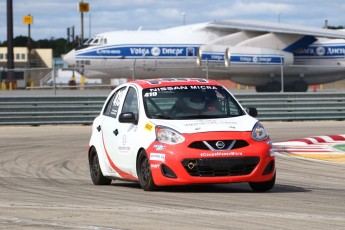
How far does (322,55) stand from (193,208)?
3681 cm

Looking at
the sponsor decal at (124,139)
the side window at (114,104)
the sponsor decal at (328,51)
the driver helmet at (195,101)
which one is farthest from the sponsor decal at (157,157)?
the sponsor decal at (328,51)

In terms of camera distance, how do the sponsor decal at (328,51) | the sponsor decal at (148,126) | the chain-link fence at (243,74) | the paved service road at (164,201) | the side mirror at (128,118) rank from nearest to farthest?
the paved service road at (164,201)
the sponsor decal at (148,126)
the side mirror at (128,118)
the chain-link fence at (243,74)
the sponsor decal at (328,51)

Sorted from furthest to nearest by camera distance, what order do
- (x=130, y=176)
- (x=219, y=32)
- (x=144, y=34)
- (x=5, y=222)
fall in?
(x=219, y=32), (x=144, y=34), (x=130, y=176), (x=5, y=222)

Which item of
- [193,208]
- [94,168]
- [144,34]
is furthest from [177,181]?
[144,34]

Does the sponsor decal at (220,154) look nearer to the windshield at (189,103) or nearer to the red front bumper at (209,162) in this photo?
the red front bumper at (209,162)

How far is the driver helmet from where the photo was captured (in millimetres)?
11719

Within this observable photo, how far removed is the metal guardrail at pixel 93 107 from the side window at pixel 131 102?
16369mm

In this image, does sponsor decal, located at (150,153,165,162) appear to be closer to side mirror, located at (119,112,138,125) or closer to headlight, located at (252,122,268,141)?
side mirror, located at (119,112,138,125)

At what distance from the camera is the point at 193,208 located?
930cm

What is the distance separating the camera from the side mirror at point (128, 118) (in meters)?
11.6

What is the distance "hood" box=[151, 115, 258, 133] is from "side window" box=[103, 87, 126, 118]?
124cm

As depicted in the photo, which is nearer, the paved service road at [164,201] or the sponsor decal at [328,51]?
the paved service road at [164,201]

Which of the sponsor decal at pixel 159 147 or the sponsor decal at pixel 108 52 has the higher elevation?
the sponsor decal at pixel 108 52

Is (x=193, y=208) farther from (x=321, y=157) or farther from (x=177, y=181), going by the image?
(x=321, y=157)
